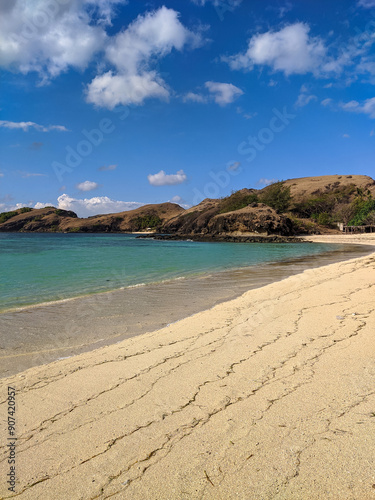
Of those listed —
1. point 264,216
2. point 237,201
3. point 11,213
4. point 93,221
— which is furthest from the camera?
point 11,213

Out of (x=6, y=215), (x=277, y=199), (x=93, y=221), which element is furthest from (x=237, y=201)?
(x=6, y=215)

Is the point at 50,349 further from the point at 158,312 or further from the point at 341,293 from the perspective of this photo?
the point at 341,293

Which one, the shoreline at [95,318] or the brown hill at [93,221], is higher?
the brown hill at [93,221]

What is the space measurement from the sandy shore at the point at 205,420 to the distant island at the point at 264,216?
173 ft

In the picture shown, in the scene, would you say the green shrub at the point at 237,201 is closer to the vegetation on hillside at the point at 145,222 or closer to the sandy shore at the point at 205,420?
the vegetation on hillside at the point at 145,222

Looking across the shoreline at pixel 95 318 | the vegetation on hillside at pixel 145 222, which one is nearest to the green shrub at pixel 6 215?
the vegetation on hillside at pixel 145 222

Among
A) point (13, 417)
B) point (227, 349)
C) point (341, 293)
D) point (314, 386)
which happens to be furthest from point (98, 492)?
point (341, 293)

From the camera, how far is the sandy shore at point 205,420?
6.52ft

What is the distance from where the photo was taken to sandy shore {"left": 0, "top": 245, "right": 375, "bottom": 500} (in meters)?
1.99

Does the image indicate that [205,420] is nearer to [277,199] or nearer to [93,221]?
[277,199]

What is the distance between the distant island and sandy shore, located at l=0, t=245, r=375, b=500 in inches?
2075

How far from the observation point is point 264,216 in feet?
197

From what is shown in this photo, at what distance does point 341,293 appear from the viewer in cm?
772

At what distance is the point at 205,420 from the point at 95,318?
16.2 feet
